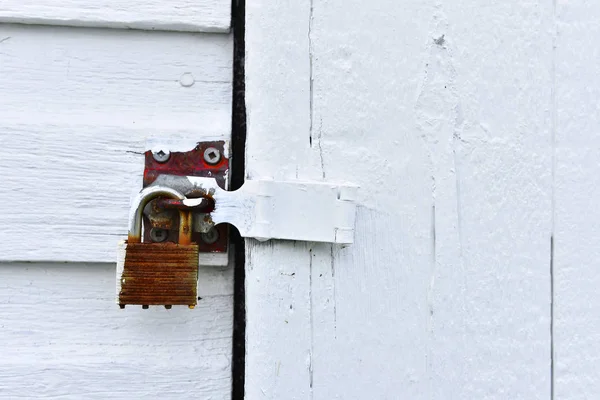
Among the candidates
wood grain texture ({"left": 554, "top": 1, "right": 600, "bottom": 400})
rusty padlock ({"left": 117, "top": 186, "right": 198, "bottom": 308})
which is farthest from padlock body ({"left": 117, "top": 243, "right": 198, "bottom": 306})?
wood grain texture ({"left": 554, "top": 1, "right": 600, "bottom": 400})

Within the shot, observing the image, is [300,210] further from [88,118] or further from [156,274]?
[88,118]

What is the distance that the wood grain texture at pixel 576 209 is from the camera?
2.25 ft

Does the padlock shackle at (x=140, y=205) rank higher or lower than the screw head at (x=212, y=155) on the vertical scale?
lower

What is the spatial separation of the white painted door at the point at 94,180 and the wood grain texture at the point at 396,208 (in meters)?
0.11

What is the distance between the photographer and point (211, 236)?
0.70m

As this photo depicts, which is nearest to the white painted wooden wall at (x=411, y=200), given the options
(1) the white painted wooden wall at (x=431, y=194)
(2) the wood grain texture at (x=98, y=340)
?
(1) the white painted wooden wall at (x=431, y=194)

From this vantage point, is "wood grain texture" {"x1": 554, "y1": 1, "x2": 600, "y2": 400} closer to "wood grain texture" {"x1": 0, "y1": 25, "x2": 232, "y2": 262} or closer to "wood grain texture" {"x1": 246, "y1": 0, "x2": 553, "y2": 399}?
"wood grain texture" {"x1": 246, "y1": 0, "x2": 553, "y2": 399}

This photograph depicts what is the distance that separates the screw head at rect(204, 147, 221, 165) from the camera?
0.71 meters

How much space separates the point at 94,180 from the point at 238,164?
194 mm

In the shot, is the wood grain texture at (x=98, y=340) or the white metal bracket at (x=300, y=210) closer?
the white metal bracket at (x=300, y=210)

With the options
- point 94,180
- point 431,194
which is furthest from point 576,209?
point 94,180

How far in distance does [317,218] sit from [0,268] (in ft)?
1.47

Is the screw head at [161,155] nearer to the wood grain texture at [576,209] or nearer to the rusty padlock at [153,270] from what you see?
the rusty padlock at [153,270]

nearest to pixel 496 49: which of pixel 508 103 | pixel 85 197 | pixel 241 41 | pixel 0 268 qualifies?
pixel 508 103
